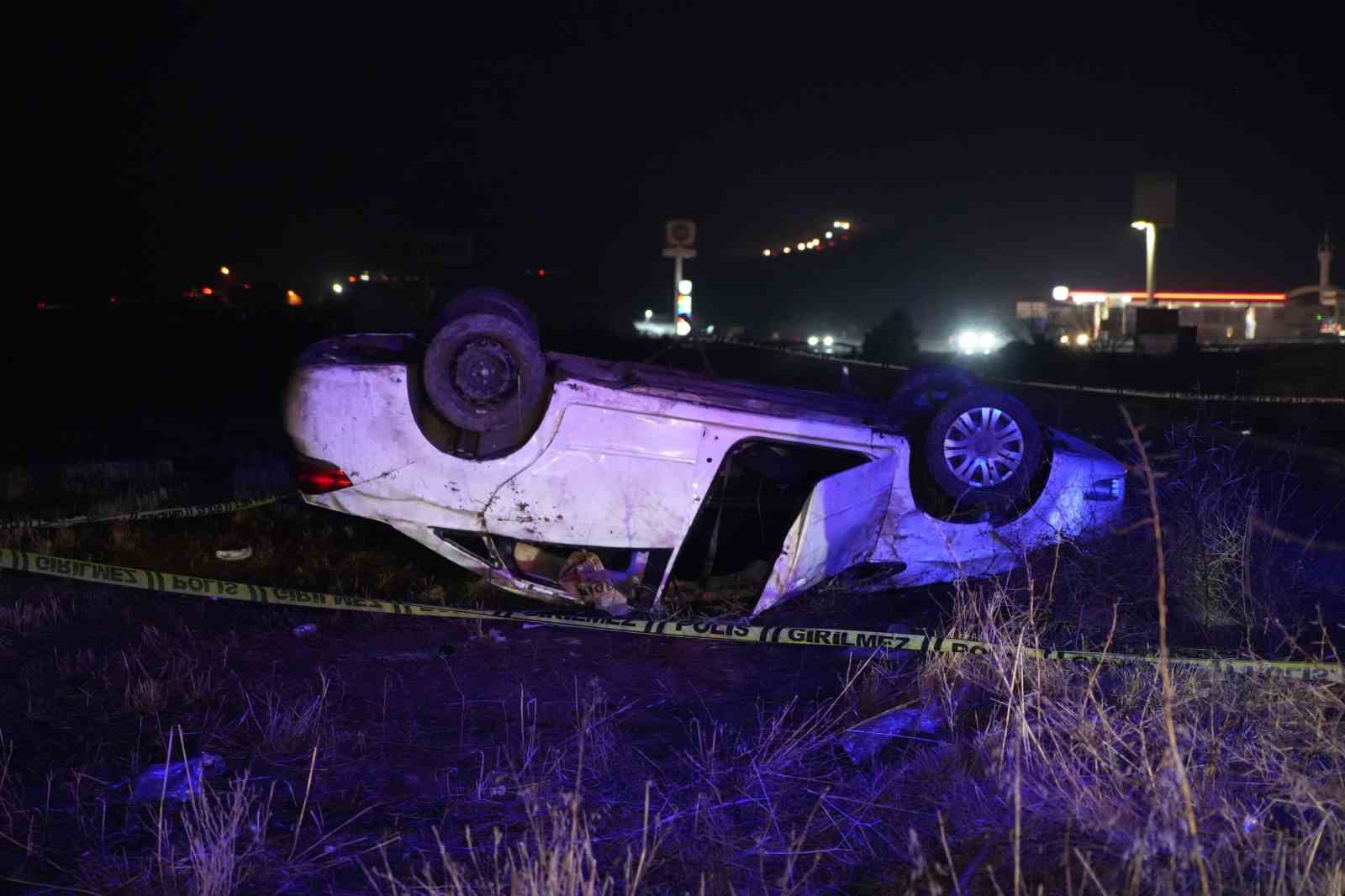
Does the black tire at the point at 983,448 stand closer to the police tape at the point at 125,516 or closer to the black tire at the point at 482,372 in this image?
the black tire at the point at 482,372

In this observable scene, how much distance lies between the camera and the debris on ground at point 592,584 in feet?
18.8

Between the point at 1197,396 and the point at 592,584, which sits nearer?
the point at 592,584

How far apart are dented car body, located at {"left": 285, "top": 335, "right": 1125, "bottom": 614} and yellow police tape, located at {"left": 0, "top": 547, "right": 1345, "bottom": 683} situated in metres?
0.35

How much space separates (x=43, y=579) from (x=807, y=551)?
421cm

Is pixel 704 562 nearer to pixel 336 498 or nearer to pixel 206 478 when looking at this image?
pixel 336 498

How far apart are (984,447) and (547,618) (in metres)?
2.45

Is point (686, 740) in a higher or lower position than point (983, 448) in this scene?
lower

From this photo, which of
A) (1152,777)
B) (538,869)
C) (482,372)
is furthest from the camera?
(482,372)

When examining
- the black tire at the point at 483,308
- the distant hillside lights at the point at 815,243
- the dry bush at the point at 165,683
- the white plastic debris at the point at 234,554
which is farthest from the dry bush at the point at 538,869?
the distant hillside lights at the point at 815,243

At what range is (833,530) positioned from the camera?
5.68 metres

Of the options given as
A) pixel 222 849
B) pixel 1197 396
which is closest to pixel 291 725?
pixel 222 849

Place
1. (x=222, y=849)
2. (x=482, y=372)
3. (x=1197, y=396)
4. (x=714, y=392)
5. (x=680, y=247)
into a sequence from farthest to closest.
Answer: (x=680, y=247) → (x=714, y=392) → (x=1197, y=396) → (x=482, y=372) → (x=222, y=849)

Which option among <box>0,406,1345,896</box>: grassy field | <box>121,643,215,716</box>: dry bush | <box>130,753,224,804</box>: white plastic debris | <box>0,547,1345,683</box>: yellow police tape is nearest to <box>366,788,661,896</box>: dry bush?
<box>0,406,1345,896</box>: grassy field

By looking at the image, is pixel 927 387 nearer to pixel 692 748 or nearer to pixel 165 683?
pixel 692 748
